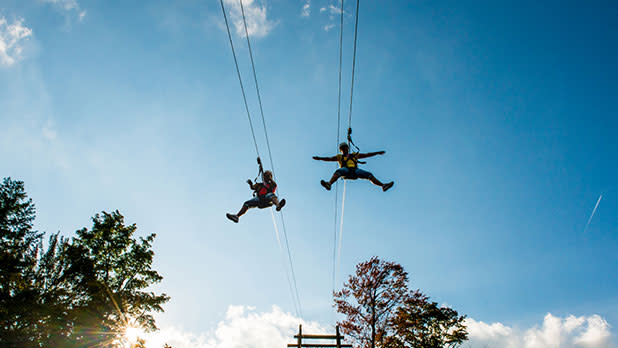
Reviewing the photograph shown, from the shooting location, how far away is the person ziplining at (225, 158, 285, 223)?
879 cm

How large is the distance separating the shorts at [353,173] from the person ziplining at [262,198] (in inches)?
80.2

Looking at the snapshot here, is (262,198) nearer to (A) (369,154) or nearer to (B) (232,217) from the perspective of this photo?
(B) (232,217)

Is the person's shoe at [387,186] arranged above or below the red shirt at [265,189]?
below

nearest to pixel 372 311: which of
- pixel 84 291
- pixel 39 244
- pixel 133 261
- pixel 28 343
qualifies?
pixel 133 261

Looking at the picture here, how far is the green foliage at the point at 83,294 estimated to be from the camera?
46.3ft

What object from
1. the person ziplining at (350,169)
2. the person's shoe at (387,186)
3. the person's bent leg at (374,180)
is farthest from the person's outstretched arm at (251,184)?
the person's shoe at (387,186)

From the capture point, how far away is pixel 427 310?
65.4 ft

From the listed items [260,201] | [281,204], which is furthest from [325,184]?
[260,201]

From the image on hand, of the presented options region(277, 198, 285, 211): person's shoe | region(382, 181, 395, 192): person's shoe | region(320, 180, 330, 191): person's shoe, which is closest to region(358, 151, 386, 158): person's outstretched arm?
region(382, 181, 395, 192): person's shoe

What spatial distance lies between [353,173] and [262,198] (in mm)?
3021

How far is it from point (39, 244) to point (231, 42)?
25.6 meters

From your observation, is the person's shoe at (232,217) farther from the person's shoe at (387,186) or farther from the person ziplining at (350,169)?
the person's shoe at (387,186)

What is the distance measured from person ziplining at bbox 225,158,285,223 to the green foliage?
1092 centimetres

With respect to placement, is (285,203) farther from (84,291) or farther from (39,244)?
(39,244)
